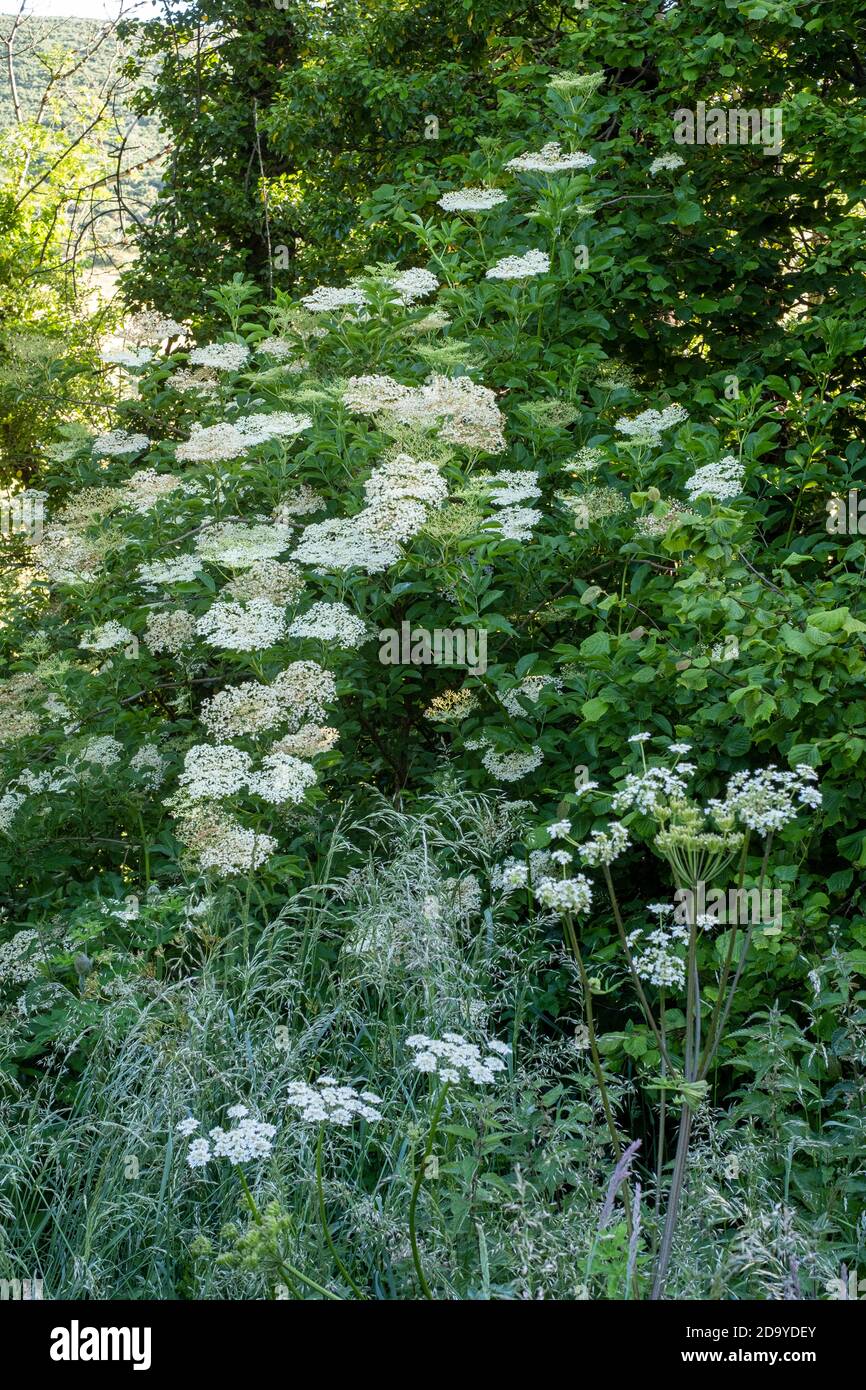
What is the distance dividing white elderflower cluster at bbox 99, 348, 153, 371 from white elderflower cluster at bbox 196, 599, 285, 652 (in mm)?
1836

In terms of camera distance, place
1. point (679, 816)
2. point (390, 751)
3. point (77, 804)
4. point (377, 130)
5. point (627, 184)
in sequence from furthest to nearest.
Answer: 1. point (377, 130)
2. point (627, 184)
3. point (390, 751)
4. point (77, 804)
5. point (679, 816)

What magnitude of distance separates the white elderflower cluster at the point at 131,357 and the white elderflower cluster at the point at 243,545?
1363mm

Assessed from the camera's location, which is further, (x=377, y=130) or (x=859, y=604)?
(x=377, y=130)

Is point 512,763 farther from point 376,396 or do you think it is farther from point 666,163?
A: point 666,163

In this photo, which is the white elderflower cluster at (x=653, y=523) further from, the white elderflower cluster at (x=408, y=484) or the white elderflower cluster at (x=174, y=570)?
the white elderflower cluster at (x=174, y=570)

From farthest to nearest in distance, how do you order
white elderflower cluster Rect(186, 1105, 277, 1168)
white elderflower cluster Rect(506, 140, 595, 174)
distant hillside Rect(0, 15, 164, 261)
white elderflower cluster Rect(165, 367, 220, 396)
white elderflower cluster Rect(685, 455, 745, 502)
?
1. distant hillside Rect(0, 15, 164, 261)
2. white elderflower cluster Rect(165, 367, 220, 396)
3. white elderflower cluster Rect(506, 140, 595, 174)
4. white elderflower cluster Rect(685, 455, 745, 502)
5. white elderflower cluster Rect(186, 1105, 277, 1168)

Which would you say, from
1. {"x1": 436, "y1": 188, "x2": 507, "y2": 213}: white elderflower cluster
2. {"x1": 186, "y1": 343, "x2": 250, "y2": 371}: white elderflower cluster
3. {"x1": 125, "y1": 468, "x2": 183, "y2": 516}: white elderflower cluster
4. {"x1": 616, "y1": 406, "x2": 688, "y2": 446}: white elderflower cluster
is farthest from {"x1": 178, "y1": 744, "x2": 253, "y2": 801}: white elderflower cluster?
{"x1": 436, "y1": 188, "x2": 507, "y2": 213}: white elderflower cluster

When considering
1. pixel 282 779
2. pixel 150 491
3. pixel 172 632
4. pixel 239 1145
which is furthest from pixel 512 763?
pixel 239 1145

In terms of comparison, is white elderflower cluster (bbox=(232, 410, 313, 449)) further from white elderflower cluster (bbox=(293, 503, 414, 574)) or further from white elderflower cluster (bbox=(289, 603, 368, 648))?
white elderflower cluster (bbox=(289, 603, 368, 648))

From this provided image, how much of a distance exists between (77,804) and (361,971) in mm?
1481

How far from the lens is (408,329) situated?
4930 millimetres

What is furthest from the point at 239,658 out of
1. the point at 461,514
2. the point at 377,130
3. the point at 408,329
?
the point at 377,130

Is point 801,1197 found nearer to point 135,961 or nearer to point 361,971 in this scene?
point 361,971

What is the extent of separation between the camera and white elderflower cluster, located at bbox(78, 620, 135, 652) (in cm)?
434
